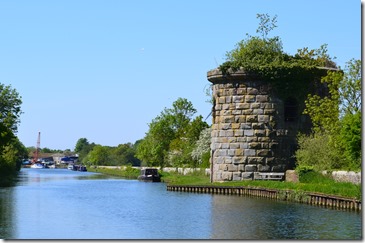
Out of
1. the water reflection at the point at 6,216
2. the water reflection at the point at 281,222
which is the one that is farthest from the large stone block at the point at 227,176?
the water reflection at the point at 6,216

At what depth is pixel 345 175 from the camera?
41.4 m

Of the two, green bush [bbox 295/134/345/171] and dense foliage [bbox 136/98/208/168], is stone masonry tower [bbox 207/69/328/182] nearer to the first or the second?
green bush [bbox 295/134/345/171]

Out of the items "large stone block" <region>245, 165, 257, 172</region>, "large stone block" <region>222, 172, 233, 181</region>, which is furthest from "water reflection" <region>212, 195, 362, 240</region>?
"large stone block" <region>222, 172, 233, 181</region>

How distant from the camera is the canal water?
1098 inches

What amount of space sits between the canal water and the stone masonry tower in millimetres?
5725

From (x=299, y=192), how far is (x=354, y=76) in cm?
920

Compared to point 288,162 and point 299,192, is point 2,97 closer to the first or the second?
point 288,162

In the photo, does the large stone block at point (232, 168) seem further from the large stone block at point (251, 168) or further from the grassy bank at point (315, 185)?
the grassy bank at point (315, 185)

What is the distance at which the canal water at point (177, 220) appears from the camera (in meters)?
27.9

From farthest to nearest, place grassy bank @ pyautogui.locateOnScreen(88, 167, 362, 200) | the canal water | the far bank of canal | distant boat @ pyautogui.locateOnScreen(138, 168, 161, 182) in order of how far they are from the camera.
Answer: distant boat @ pyautogui.locateOnScreen(138, 168, 161, 182) → grassy bank @ pyautogui.locateOnScreen(88, 167, 362, 200) → the far bank of canal → the canal water

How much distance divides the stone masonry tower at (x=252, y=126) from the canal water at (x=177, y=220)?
572 centimetres

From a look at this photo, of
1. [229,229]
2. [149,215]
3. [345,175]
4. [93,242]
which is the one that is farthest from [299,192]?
[93,242]

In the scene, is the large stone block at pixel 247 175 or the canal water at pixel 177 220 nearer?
the canal water at pixel 177 220

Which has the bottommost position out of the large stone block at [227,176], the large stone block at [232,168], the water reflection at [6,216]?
the water reflection at [6,216]
